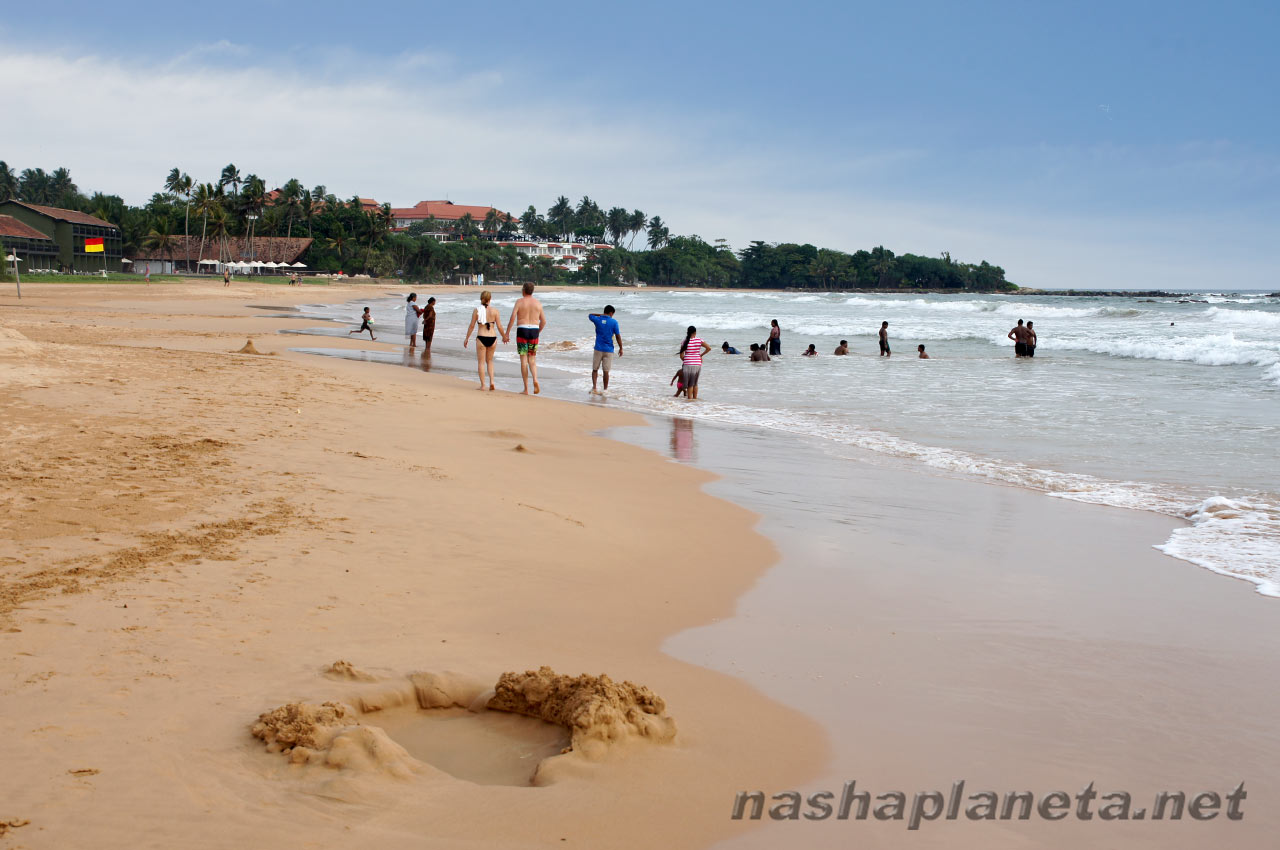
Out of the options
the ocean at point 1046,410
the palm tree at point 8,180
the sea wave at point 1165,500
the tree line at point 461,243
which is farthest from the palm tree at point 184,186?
the sea wave at point 1165,500

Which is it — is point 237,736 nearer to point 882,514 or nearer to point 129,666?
point 129,666

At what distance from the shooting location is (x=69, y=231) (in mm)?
69625

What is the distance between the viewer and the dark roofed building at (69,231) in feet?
224

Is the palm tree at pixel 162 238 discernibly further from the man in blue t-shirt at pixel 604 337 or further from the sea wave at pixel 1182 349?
the man in blue t-shirt at pixel 604 337

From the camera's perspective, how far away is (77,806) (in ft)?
7.97

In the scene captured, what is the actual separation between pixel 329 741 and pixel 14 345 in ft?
37.9

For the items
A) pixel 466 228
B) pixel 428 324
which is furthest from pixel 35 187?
pixel 428 324

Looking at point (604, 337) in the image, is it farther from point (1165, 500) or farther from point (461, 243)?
point (461, 243)

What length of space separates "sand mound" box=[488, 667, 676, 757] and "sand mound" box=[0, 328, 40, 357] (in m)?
10.6

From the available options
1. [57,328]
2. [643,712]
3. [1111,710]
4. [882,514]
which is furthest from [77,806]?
[57,328]

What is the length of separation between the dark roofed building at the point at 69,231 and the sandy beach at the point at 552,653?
242 feet

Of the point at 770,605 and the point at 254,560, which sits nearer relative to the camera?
the point at 254,560

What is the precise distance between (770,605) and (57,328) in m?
20.2

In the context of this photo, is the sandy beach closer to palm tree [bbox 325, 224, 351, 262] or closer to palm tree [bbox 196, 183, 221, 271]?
palm tree [bbox 196, 183, 221, 271]
